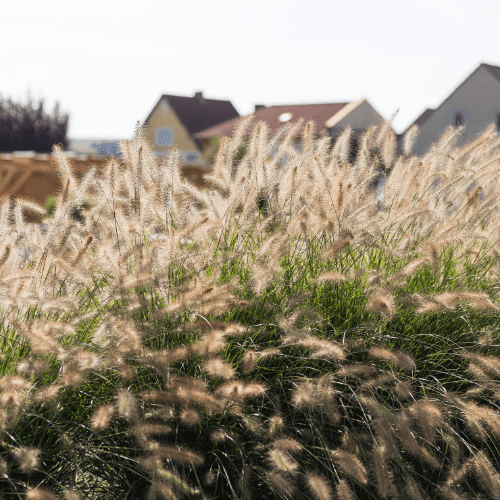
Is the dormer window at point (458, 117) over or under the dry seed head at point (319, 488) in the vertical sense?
over

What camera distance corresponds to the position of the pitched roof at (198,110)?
35219 millimetres

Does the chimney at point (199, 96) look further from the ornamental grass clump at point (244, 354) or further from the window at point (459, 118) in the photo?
the ornamental grass clump at point (244, 354)

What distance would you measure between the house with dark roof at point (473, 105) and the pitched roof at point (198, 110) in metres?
14.6

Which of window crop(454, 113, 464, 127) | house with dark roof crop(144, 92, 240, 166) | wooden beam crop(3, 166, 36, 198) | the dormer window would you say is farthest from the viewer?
house with dark roof crop(144, 92, 240, 166)

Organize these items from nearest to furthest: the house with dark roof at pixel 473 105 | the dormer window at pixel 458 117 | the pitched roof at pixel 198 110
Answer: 1. the house with dark roof at pixel 473 105
2. the dormer window at pixel 458 117
3. the pitched roof at pixel 198 110

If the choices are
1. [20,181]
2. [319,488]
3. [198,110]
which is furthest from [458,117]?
[319,488]

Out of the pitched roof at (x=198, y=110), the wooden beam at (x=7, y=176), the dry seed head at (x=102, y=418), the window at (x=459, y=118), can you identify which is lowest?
the dry seed head at (x=102, y=418)

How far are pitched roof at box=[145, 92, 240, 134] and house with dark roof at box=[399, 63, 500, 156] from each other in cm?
1459

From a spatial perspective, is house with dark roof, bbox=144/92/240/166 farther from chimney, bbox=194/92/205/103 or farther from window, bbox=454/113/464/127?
window, bbox=454/113/464/127

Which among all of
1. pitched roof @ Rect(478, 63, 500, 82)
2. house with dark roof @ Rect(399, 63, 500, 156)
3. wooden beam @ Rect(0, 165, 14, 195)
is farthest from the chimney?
wooden beam @ Rect(0, 165, 14, 195)

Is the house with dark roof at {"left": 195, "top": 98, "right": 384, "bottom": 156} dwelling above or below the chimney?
below

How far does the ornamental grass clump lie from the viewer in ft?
4.75

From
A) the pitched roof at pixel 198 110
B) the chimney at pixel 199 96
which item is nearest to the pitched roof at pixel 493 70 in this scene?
the pitched roof at pixel 198 110

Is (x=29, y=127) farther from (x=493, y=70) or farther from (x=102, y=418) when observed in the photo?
(x=102, y=418)
